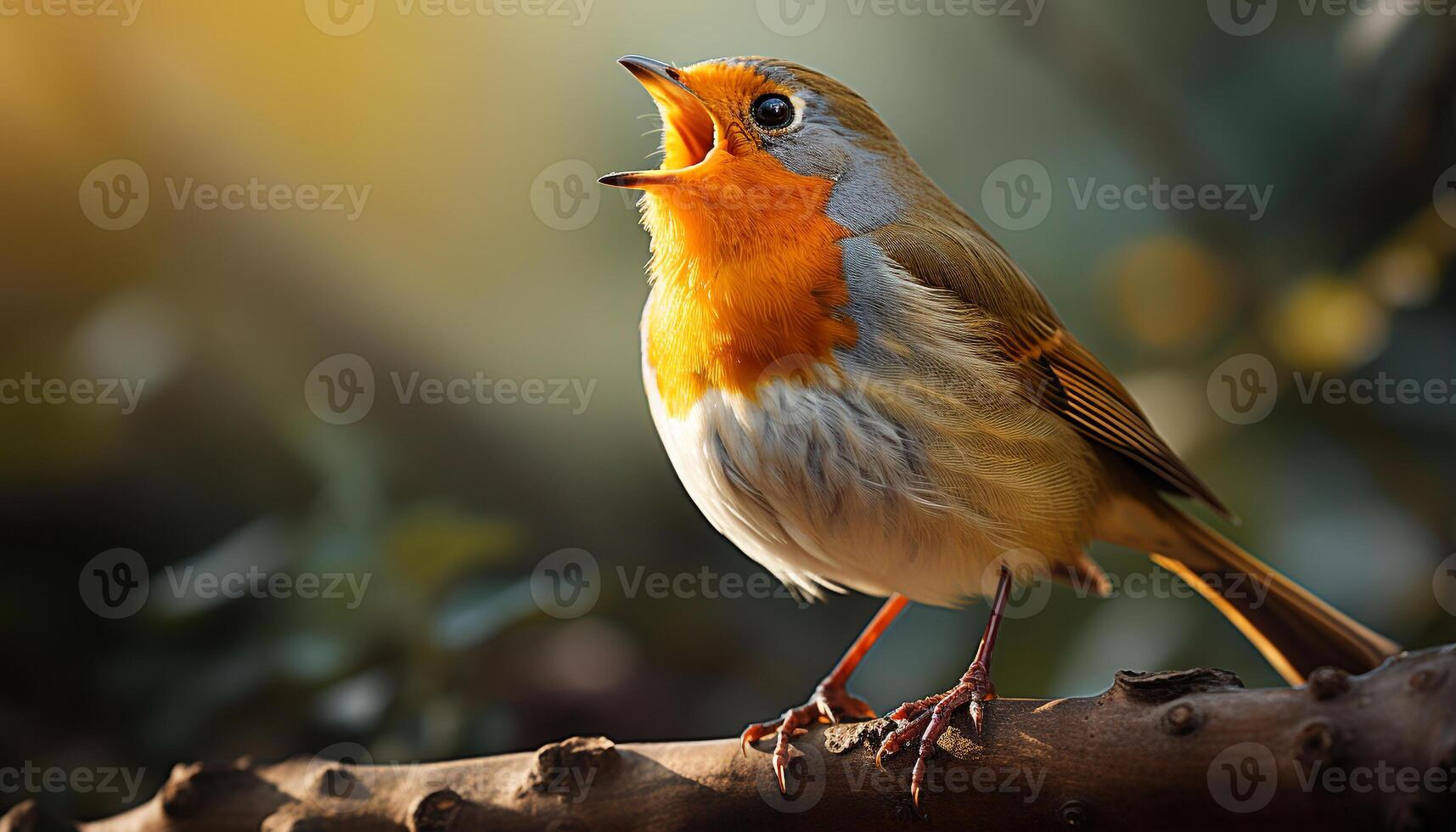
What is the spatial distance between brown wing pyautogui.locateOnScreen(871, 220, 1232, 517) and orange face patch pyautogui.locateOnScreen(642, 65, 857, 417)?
15 cm

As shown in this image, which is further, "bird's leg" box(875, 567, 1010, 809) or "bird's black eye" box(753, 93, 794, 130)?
"bird's black eye" box(753, 93, 794, 130)

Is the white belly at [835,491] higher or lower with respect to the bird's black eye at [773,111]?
lower

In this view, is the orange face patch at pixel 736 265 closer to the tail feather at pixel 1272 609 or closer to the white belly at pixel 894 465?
the white belly at pixel 894 465

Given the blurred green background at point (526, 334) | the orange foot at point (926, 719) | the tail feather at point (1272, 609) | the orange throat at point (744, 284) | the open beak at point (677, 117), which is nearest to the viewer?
the orange foot at point (926, 719)

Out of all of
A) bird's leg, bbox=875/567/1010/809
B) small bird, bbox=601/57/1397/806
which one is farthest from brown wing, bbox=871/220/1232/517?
bird's leg, bbox=875/567/1010/809

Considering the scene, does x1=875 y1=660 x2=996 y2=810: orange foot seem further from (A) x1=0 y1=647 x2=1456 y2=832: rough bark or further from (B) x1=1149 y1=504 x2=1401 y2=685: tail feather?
(B) x1=1149 y1=504 x2=1401 y2=685: tail feather

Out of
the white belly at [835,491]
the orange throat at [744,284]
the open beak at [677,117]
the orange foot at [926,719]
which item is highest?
the open beak at [677,117]

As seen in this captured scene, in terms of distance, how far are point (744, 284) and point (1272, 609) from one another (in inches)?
45.2

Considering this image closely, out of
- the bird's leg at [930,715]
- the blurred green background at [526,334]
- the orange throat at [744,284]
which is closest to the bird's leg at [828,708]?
the bird's leg at [930,715]

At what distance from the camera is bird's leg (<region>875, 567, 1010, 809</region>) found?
1.27 metres

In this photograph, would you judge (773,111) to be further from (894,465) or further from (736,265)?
(894,465)

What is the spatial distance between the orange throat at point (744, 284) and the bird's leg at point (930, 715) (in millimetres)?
466

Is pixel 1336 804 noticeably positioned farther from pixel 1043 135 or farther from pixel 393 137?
pixel 393 137

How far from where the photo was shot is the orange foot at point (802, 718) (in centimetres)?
134
